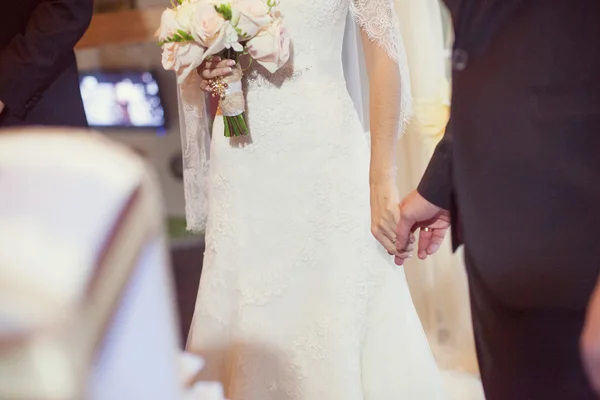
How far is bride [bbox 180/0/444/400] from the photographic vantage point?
1637 millimetres

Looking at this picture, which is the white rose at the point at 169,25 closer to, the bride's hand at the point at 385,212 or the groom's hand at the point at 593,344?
the bride's hand at the point at 385,212

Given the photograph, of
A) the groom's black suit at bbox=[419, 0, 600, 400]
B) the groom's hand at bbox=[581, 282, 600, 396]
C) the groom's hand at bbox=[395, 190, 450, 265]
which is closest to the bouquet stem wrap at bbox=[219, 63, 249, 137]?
the groom's hand at bbox=[395, 190, 450, 265]

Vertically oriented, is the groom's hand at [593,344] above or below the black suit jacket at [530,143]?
below

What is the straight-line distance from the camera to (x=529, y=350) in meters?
0.96

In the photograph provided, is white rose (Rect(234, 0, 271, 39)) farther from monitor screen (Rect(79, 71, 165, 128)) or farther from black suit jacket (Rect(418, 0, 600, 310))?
monitor screen (Rect(79, 71, 165, 128))

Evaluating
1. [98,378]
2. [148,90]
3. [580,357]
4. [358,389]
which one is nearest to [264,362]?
[358,389]

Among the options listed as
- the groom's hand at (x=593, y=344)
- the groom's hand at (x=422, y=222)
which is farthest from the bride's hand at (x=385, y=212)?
the groom's hand at (x=593, y=344)

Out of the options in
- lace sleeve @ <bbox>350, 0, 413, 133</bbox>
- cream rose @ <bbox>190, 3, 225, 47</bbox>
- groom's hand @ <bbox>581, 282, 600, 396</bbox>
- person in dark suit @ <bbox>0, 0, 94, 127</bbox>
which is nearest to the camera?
groom's hand @ <bbox>581, 282, 600, 396</bbox>

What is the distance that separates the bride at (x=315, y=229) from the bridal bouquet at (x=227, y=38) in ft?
0.15

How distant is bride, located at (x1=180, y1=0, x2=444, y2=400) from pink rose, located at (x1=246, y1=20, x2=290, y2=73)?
0.27 feet

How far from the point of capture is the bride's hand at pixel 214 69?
5.17ft

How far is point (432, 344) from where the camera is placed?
8.30ft

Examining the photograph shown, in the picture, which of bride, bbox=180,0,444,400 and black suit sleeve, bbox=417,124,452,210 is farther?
bride, bbox=180,0,444,400

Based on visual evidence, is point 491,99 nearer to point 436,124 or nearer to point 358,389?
point 358,389
